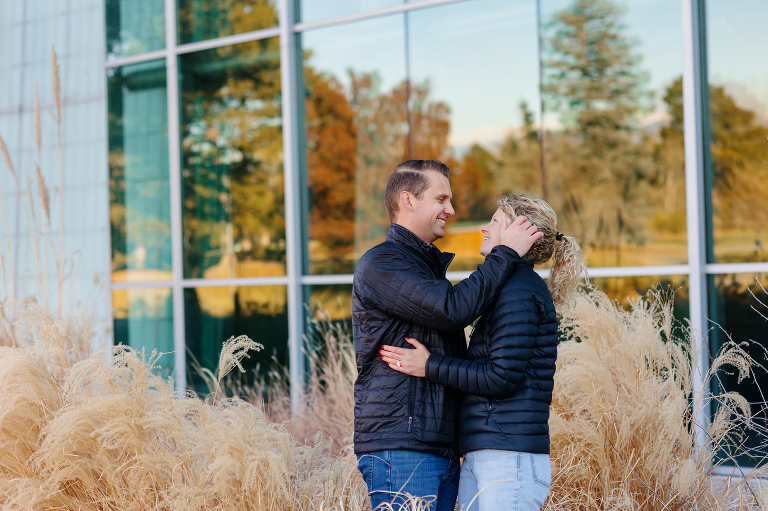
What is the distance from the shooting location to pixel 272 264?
6223 millimetres

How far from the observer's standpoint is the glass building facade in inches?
A: 241

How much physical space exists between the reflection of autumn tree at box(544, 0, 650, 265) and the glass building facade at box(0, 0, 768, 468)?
4cm

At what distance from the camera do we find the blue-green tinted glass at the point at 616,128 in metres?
6.80

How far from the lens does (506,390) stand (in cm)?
204

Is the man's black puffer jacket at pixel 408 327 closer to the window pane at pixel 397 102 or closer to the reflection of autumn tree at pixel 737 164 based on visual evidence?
the reflection of autumn tree at pixel 737 164

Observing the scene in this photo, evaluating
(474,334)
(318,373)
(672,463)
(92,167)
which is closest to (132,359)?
(474,334)

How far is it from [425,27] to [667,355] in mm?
4445

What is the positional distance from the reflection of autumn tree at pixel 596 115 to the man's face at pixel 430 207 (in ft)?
16.4

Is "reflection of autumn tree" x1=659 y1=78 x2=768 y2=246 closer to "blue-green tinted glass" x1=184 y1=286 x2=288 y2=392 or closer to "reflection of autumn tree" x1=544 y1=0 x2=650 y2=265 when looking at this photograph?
"reflection of autumn tree" x1=544 y1=0 x2=650 y2=265

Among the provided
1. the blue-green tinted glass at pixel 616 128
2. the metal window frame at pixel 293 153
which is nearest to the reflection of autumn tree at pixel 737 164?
the metal window frame at pixel 293 153

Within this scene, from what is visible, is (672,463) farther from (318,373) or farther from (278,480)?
(318,373)

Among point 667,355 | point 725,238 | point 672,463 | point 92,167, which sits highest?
point 92,167

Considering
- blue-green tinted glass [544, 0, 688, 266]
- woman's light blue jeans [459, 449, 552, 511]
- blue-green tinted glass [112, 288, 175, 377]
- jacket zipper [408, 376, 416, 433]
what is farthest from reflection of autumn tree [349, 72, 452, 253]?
woman's light blue jeans [459, 449, 552, 511]

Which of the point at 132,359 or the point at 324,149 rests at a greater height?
the point at 324,149
